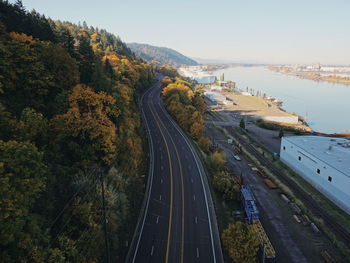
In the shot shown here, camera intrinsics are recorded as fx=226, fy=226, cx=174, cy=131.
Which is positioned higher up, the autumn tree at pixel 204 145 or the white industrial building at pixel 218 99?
the white industrial building at pixel 218 99

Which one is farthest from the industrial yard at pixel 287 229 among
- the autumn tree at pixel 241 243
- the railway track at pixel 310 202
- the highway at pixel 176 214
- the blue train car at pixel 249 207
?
the highway at pixel 176 214

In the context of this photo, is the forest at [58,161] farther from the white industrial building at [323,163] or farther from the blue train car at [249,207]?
the white industrial building at [323,163]

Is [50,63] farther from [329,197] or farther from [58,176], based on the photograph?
[329,197]

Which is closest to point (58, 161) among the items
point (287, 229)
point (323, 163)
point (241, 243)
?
point (241, 243)

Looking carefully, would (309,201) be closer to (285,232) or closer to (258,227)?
(285,232)

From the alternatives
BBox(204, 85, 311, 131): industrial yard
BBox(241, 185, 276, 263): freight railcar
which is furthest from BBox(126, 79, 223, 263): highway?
BBox(204, 85, 311, 131): industrial yard

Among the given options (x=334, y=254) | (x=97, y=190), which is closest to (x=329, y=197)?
(x=334, y=254)
